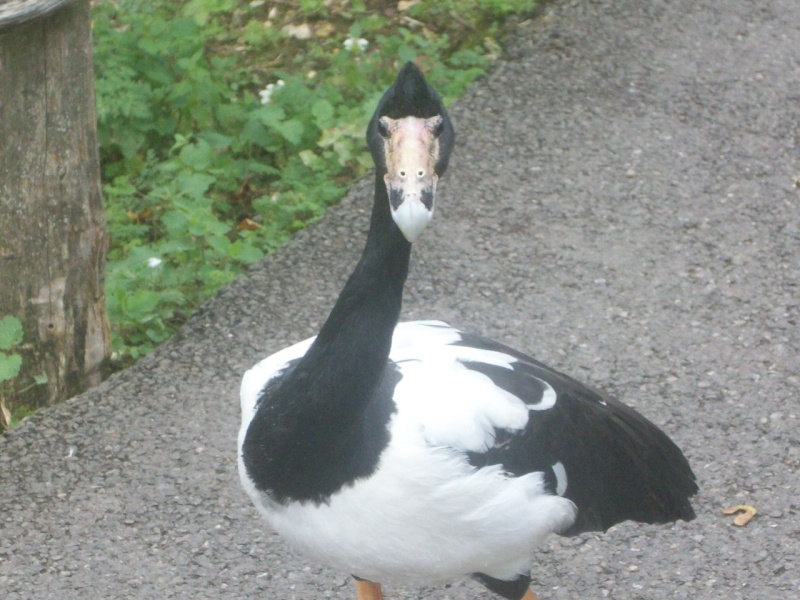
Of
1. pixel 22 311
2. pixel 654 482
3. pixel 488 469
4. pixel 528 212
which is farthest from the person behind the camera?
pixel 528 212

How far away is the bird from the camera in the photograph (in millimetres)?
2959

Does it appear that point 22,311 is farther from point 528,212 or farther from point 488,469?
point 528,212

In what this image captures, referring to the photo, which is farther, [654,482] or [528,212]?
[528,212]

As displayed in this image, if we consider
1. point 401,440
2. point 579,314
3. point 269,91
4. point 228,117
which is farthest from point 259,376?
point 269,91

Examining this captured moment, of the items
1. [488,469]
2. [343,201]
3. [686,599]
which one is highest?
[488,469]

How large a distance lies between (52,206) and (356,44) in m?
2.98

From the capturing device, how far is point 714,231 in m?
5.50

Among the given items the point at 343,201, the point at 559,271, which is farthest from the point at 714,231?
the point at 343,201

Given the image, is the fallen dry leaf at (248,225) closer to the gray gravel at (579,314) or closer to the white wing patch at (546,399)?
the gray gravel at (579,314)

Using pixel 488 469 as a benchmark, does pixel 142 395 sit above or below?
below

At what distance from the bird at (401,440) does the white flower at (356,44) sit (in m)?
3.72

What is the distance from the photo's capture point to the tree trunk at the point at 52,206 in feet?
13.1

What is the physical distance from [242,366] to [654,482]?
6.19 feet

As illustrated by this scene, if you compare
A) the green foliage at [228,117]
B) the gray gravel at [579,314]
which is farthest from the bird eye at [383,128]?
the green foliage at [228,117]
